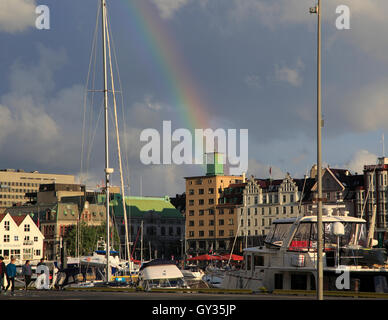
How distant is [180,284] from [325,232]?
1429 centimetres

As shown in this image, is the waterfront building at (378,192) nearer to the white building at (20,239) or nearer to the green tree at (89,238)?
the green tree at (89,238)

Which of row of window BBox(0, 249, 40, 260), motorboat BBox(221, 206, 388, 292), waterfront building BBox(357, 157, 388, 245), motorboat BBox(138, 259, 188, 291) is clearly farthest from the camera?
row of window BBox(0, 249, 40, 260)

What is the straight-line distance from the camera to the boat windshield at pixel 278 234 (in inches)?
2085

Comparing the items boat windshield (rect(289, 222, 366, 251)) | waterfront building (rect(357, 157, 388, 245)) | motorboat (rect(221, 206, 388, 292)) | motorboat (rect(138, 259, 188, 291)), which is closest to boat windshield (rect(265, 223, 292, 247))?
motorboat (rect(221, 206, 388, 292))

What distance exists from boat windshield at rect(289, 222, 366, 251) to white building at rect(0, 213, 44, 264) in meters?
138

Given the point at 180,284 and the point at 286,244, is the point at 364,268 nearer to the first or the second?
the point at 286,244

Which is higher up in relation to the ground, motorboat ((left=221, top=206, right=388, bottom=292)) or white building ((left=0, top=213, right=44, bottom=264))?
motorboat ((left=221, top=206, right=388, bottom=292))

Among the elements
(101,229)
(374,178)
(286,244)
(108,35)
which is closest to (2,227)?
(101,229)

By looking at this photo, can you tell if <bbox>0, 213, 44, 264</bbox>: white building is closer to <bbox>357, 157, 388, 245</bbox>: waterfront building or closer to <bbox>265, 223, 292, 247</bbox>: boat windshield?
<bbox>357, 157, 388, 245</bbox>: waterfront building

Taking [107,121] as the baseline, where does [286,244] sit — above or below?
below

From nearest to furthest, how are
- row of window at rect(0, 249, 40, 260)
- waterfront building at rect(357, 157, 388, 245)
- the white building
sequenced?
waterfront building at rect(357, 157, 388, 245) → the white building → row of window at rect(0, 249, 40, 260)

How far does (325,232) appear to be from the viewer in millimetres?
51094

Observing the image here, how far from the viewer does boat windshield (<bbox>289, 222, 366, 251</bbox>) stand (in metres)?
50.7

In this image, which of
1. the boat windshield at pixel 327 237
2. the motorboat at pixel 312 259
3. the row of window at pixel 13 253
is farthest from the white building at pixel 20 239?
the boat windshield at pixel 327 237
